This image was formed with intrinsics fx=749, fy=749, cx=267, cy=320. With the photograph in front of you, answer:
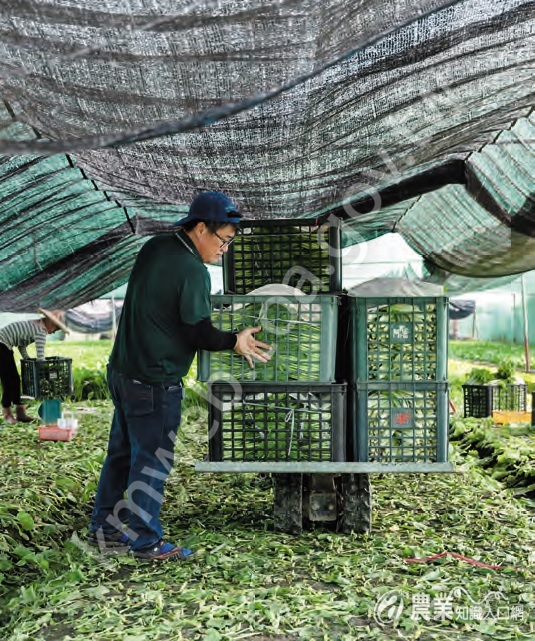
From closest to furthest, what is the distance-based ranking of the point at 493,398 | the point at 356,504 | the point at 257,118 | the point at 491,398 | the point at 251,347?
the point at 257,118
the point at 251,347
the point at 356,504
the point at 491,398
the point at 493,398

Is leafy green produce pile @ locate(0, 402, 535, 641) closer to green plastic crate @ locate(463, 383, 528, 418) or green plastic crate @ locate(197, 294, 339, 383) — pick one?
green plastic crate @ locate(197, 294, 339, 383)

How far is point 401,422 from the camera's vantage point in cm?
429

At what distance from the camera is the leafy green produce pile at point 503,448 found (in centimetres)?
635

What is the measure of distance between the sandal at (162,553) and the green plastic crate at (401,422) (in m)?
1.13

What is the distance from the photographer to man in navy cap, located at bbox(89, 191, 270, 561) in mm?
3977

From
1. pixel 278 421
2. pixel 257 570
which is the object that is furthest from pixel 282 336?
pixel 257 570

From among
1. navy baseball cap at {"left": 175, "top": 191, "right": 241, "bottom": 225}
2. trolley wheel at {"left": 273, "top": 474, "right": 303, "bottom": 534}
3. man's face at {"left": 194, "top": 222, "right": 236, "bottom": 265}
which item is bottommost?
trolley wheel at {"left": 273, "top": 474, "right": 303, "bottom": 534}

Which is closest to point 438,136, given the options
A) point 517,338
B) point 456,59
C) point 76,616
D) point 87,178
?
point 456,59

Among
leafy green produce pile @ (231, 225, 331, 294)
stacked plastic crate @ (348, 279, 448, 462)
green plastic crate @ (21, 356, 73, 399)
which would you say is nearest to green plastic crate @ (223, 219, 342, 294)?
leafy green produce pile @ (231, 225, 331, 294)

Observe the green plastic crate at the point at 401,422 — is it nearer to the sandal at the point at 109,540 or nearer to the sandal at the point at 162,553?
the sandal at the point at 162,553

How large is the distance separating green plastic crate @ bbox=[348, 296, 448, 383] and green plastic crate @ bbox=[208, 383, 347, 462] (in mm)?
240

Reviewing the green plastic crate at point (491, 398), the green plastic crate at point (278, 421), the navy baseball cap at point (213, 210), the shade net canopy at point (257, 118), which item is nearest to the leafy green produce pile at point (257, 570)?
the green plastic crate at point (278, 421)

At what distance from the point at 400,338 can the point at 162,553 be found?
177cm

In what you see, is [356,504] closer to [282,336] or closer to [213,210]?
[282,336]
